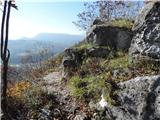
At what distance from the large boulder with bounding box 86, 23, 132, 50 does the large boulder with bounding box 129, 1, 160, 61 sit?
115 centimetres

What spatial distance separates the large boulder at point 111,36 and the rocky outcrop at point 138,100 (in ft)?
13.4

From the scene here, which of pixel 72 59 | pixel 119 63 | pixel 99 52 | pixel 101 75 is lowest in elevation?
pixel 101 75

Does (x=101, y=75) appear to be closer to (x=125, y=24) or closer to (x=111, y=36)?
(x=111, y=36)

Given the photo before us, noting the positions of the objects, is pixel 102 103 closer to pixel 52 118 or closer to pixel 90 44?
pixel 52 118

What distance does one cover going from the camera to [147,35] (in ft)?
41.1

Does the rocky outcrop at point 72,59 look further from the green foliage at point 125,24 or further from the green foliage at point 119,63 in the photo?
the green foliage at point 125,24

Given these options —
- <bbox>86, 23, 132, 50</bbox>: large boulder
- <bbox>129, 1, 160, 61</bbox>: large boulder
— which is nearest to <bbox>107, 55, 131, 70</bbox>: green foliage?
<bbox>129, 1, 160, 61</bbox>: large boulder

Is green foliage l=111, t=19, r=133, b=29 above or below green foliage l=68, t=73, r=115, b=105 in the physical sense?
above

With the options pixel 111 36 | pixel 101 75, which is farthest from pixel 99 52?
pixel 101 75

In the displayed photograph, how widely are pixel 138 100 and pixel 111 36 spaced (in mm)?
5452

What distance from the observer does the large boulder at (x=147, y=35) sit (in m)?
12.2

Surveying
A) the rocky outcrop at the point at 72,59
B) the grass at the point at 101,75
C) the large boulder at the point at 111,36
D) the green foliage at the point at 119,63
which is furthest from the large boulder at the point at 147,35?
the rocky outcrop at the point at 72,59

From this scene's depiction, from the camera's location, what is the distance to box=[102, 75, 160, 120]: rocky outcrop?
9.56 meters

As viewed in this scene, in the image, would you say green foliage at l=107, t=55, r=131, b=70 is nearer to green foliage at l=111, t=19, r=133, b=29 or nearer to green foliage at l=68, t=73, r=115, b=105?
green foliage at l=68, t=73, r=115, b=105
